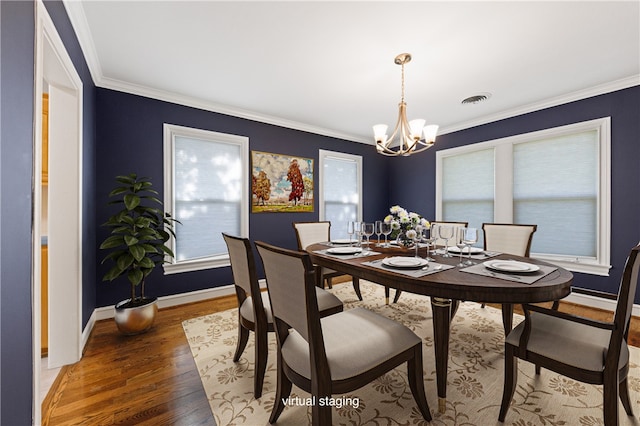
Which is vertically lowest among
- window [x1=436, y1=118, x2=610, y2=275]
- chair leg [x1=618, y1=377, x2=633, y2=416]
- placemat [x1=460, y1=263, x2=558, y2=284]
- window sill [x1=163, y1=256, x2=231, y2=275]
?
chair leg [x1=618, y1=377, x2=633, y2=416]

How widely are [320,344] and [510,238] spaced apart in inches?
93.4

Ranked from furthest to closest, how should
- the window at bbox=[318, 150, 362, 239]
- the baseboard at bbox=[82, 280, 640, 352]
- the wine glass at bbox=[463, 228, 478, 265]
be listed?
the window at bbox=[318, 150, 362, 239] < the baseboard at bbox=[82, 280, 640, 352] < the wine glass at bbox=[463, 228, 478, 265]

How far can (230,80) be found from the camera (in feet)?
8.99

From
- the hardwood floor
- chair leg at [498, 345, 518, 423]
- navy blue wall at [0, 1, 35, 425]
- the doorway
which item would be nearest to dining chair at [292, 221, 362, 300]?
the hardwood floor

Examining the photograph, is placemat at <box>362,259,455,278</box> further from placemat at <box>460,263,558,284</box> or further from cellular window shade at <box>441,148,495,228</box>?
cellular window shade at <box>441,148,495,228</box>

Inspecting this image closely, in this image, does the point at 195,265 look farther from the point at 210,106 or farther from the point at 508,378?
the point at 508,378

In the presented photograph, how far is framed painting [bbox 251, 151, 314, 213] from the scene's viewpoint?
3.70 meters

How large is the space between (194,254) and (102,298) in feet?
3.16

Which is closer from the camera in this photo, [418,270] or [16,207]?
[16,207]

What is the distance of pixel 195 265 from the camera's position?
10.5 ft

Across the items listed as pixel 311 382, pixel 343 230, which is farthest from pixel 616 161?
pixel 311 382

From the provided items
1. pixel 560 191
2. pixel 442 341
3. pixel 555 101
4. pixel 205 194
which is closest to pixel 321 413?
pixel 442 341

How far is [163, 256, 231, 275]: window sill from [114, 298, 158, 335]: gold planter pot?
0.72 m

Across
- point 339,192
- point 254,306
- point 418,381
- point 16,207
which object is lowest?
point 418,381
